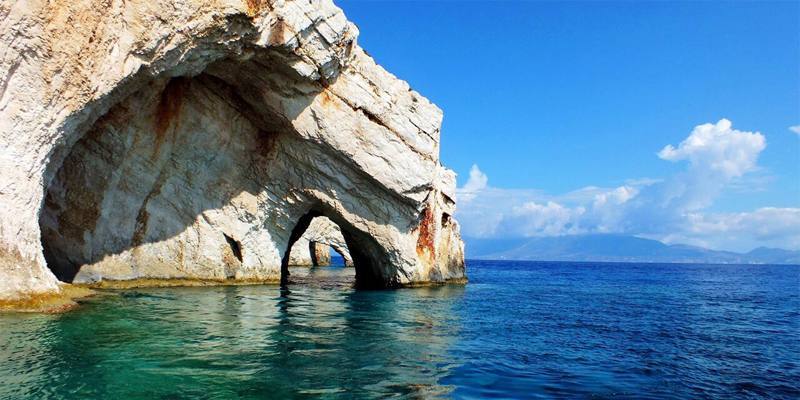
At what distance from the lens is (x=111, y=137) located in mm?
22500

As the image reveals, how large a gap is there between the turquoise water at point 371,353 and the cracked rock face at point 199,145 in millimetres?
4354

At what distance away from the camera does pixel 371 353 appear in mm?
12336

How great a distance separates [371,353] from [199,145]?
1690 cm

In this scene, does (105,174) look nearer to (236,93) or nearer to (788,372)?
(236,93)

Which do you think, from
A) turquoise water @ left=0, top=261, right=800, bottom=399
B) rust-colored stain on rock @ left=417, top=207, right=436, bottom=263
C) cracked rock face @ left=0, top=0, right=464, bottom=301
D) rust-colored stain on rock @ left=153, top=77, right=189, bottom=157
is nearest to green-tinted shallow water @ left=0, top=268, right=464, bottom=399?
turquoise water @ left=0, top=261, right=800, bottom=399

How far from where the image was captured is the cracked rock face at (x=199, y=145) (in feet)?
52.2

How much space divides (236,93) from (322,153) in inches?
191

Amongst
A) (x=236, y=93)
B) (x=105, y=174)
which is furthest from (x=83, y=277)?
(x=236, y=93)

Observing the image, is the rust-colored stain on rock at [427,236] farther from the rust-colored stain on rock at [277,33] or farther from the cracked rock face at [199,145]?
the rust-colored stain on rock at [277,33]

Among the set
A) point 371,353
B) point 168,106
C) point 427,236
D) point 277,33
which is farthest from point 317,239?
point 371,353

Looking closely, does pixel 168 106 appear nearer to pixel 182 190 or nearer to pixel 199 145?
pixel 199 145

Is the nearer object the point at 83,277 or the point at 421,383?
the point at 421,383

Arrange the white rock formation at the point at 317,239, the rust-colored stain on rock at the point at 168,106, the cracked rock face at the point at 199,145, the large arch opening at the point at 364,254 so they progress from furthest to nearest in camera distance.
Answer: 1. the white rock formation at the point at 317,239
2. the large arch opening at the point at 364,254
3. the rust-colored stain on rock at the point at 168,106
4. the cracked rock face at the point at 199,145

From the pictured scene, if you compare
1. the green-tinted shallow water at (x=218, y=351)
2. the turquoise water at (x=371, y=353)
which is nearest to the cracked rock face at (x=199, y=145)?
the green-tinted shallow water at (x=218, y=351)
